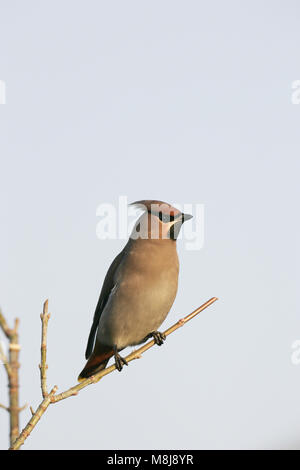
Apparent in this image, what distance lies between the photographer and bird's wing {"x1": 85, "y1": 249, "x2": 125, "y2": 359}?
4.96 m

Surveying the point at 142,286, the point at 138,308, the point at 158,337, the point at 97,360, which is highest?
the point at 142,286

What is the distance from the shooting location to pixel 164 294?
4.64 metres

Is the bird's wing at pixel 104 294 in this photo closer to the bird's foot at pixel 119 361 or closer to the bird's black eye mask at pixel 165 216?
the bird's foot at pixel 119 361

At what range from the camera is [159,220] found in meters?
4.82

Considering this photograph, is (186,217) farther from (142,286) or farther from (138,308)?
(138,308)

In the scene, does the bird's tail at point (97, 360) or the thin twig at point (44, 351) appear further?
the bird's tail at point (97, 360)

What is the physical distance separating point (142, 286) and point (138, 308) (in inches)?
6.1

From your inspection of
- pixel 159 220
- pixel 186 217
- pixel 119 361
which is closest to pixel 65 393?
pixel 119 361

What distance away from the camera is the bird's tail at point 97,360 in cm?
494

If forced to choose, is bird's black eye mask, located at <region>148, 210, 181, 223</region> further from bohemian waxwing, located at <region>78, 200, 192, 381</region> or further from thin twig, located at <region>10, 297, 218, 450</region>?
thin twig, located at <region>10, 297, 218, 450</region>

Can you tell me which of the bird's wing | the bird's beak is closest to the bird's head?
the bird's beak

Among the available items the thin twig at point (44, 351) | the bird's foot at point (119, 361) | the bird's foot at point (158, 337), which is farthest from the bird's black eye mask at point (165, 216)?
the thin twig at point (44, 351)
